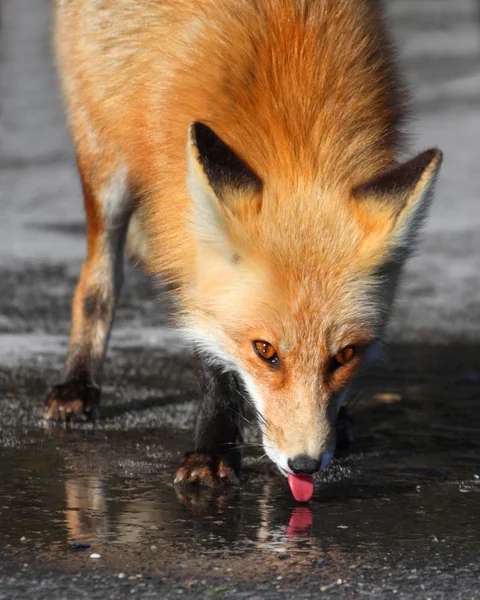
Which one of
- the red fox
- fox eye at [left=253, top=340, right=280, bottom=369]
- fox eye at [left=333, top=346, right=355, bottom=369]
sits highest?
the red fox

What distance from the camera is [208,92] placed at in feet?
17.6

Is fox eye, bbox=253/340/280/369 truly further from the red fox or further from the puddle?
the puddle

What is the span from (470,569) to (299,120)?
1967 millimetres

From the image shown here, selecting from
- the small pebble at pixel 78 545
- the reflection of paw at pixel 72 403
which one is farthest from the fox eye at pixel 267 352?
the reflection of paw at pixel 72 403

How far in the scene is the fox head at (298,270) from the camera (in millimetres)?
4703

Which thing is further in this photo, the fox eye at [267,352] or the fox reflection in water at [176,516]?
the fox eye at [267,352]

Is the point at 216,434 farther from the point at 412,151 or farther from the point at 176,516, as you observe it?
the point at 412,151

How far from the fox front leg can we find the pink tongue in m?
0.42

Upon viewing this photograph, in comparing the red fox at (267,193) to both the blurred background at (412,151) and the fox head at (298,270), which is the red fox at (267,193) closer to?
the fox head at (298,270)

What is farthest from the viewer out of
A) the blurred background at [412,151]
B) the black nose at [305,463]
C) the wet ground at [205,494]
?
the blurred background at [412,151]

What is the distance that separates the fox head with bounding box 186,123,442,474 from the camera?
4703 millimetres

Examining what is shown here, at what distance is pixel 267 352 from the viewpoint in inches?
191

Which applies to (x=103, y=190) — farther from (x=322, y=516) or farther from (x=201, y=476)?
(x=322, y=516)

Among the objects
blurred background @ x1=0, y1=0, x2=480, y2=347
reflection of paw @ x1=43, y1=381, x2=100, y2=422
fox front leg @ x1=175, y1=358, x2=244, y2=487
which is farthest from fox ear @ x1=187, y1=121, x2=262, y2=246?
blurred background @ x1=0, y1=0, x2=480, y2=347
